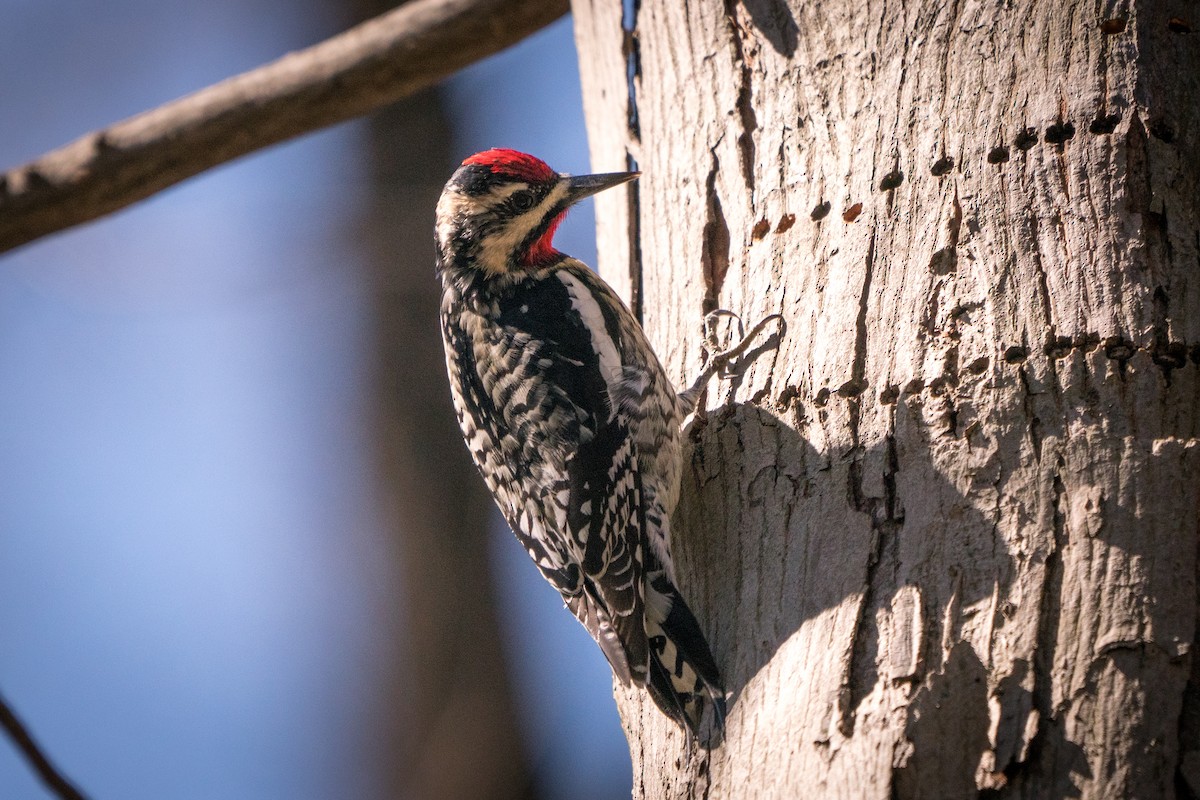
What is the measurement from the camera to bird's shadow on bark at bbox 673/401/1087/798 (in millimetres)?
2008

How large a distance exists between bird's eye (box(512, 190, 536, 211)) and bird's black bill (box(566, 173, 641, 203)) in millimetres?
165

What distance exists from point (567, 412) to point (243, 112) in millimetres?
1844

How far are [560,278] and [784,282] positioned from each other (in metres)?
1.09

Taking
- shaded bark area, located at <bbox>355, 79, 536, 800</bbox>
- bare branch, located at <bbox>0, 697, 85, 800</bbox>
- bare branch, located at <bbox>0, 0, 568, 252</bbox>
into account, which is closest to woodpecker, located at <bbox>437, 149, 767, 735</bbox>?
bare branch, located at <bbox>0, 0, 568, 252</bbox>

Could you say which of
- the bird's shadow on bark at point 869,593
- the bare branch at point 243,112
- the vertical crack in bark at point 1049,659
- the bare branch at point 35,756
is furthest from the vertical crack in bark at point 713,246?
the bare branch at point 35,756

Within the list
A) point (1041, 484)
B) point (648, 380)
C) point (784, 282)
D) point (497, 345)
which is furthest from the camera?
point (497, 345)

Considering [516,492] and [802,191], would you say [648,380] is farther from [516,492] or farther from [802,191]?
[802,191]

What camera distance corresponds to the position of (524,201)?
3928 millimetres

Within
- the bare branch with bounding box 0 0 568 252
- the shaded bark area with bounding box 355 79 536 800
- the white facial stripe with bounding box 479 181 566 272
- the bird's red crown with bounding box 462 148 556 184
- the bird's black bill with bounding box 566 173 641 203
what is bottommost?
the shaded bark area with bounding box 355 79 536 800

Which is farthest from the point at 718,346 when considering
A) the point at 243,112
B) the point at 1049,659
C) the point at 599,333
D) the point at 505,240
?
the point at 243,112

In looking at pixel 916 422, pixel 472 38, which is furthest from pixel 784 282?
pixel 472 38

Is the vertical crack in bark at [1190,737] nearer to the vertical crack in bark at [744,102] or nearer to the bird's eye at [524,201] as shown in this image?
the vertical crack in bark at [744,102]

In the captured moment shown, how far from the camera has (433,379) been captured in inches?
211

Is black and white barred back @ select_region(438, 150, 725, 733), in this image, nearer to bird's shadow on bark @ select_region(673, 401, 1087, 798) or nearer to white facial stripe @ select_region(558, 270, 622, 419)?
white facial stripe @ select_region(558, 270, 622, 419)
